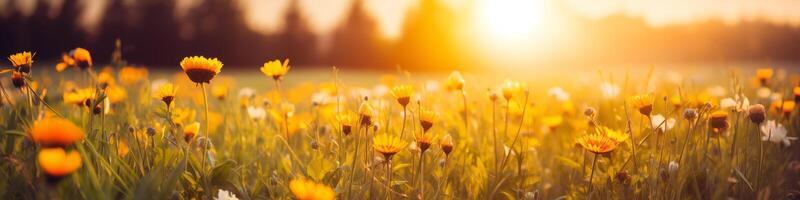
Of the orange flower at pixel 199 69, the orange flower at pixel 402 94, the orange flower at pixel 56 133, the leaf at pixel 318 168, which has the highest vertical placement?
the orange flower at pixel 199 69

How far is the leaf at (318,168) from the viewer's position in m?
1.44

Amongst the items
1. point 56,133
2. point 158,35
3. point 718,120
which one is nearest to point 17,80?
point 56,133

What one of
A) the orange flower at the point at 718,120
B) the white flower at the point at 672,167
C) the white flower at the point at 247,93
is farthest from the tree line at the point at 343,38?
the white flower at the point at 672,167

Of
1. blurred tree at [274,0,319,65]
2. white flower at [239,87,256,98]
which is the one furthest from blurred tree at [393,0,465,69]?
white flower at [239,87,256,98]

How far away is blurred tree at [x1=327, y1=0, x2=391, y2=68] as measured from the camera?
38.1m

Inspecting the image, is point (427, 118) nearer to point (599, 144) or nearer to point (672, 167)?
point (599, 144)

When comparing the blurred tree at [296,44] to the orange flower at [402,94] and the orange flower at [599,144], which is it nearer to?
the orange flower at [402,94]

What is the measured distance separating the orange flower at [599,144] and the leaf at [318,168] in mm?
621

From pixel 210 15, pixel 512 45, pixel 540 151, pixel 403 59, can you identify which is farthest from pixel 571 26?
pixel 540 151

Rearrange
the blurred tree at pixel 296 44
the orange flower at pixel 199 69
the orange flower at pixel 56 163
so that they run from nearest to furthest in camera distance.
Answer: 1. the orange flower at pixel 56 163
2. the orange flower at pixel 199 69
3. the blurred tree at pixel 296 44

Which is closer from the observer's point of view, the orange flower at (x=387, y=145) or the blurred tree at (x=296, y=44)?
the orange flower at (x=387, y=145)

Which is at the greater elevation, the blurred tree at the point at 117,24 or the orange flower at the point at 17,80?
the blurred tree at the point at 117,24

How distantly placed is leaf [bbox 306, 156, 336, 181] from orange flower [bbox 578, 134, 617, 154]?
0.62 meters

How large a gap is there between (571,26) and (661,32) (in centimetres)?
576
